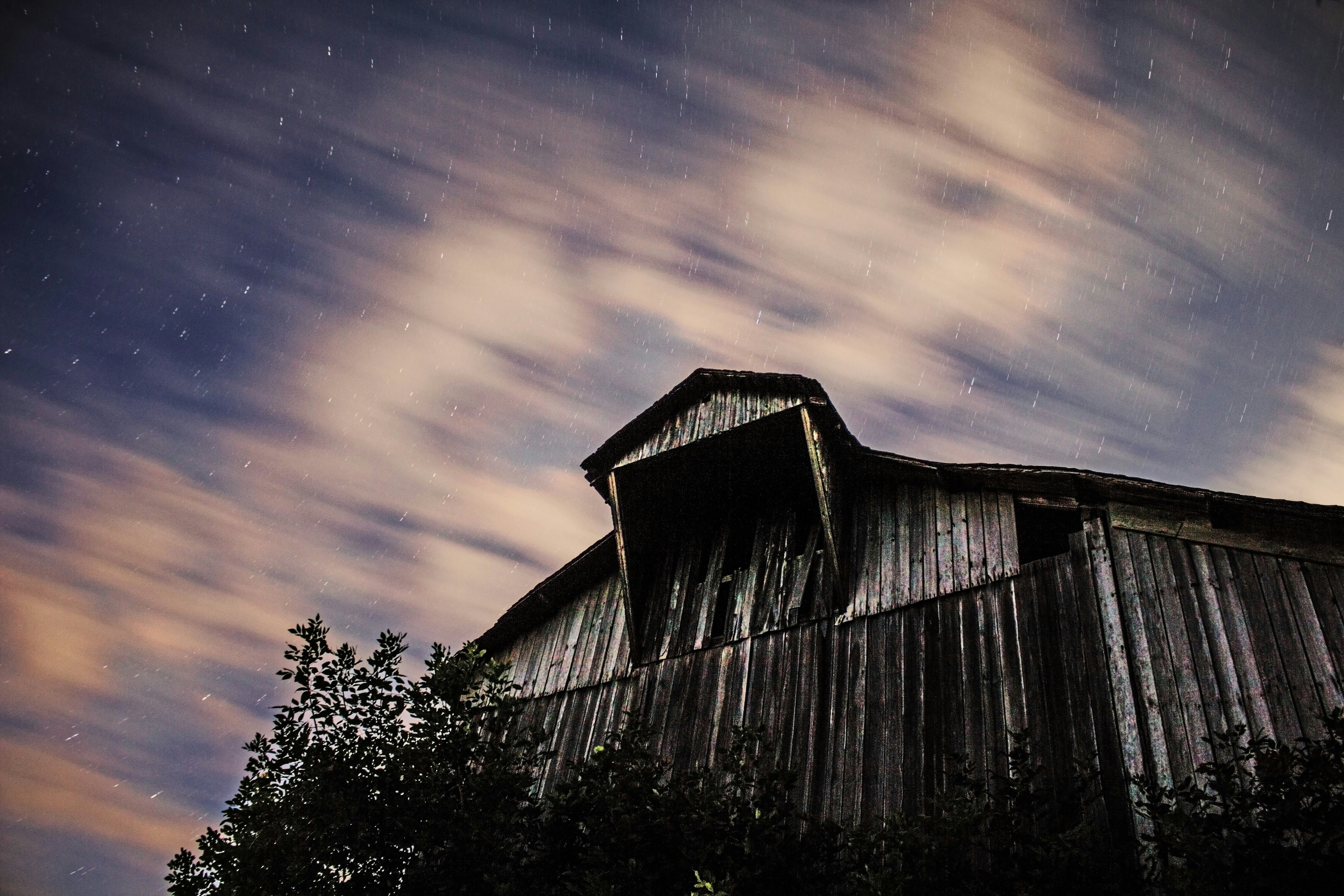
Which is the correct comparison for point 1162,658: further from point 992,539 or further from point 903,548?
point 903,548

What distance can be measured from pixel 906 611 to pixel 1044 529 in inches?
86.4

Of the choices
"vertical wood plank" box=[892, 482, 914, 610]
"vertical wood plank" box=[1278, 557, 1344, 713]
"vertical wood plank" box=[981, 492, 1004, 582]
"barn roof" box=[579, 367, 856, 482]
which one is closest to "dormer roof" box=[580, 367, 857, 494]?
"barn roof" box=[579, 367, 856, 482]

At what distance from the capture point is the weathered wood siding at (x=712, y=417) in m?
11.9

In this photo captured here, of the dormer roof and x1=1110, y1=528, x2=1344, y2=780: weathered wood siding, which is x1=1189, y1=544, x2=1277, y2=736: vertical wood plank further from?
the dormer roof

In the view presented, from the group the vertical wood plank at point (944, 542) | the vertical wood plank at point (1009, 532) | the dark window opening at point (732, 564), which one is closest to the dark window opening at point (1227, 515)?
the vertical wood plank at point (1009, 532)

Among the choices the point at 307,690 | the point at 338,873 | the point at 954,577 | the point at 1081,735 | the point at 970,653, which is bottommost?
the point at 338,873

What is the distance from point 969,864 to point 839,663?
3.91 metres

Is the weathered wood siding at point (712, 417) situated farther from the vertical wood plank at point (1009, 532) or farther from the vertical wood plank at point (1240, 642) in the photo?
the vertical wood plank at point (1240, 642)

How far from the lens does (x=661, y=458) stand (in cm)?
1269

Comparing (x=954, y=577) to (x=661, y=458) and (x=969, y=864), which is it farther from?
(x=661, y=458)

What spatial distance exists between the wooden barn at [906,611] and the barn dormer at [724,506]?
42 millimetres

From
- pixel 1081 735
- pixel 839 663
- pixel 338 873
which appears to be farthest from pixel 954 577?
pixel 338 873

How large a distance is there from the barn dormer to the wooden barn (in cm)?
4

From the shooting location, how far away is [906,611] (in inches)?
393
